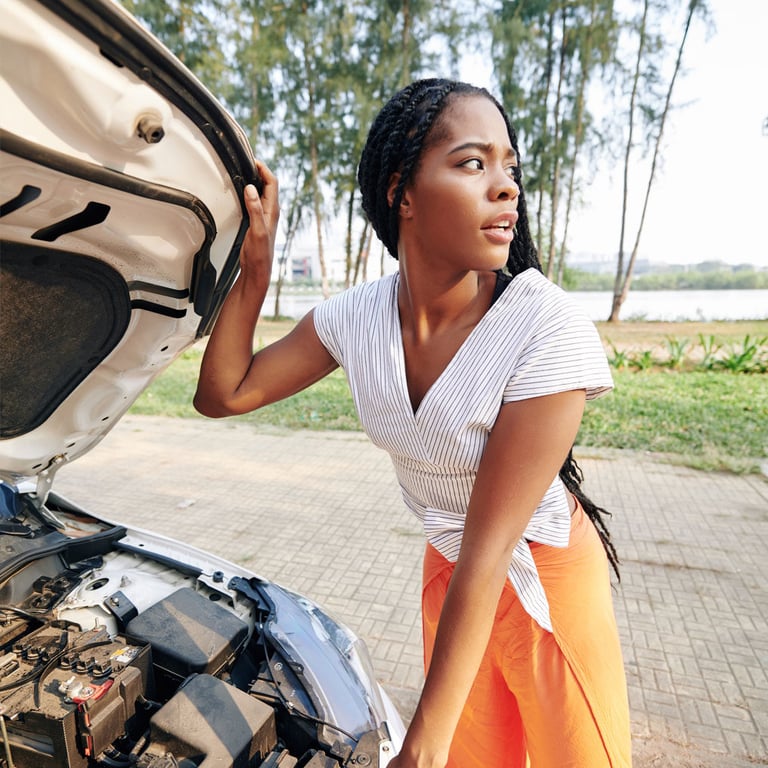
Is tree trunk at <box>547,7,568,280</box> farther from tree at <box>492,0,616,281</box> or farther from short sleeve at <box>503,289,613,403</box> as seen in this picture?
short sleeve at <box>503,289,613,403</box>

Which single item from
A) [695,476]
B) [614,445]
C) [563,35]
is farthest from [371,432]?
[563,35]

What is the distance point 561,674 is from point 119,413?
4.49ft

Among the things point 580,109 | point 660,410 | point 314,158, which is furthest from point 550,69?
point 660,410

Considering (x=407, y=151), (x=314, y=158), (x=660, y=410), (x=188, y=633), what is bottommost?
(x=660, y=410)

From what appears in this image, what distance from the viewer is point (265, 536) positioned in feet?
13.0

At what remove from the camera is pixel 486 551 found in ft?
3.20

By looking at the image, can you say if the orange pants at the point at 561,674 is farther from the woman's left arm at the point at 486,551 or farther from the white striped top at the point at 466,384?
the woman's left arm at the point at 486,551

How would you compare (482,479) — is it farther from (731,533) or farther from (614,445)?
(614,445)

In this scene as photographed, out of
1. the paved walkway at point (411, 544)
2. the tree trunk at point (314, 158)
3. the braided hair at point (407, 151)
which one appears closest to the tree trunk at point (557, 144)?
the tree trunk at point (314, 158)

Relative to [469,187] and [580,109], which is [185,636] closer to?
[469,187]

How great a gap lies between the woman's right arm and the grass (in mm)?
4816

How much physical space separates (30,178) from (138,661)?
1.16 metres

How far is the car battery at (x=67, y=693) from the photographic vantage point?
1.27 meters

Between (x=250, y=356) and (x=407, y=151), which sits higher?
(x=407, y=151)
